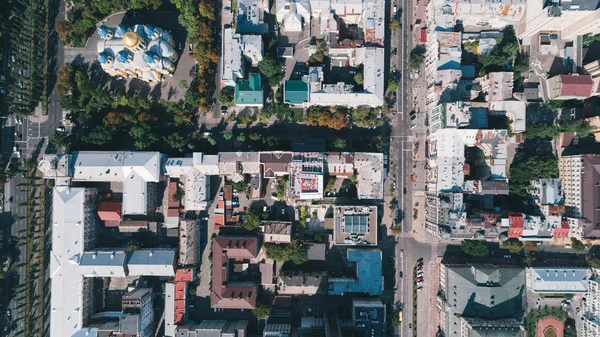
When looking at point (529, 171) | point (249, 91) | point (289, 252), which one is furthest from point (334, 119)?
point (529, 171)

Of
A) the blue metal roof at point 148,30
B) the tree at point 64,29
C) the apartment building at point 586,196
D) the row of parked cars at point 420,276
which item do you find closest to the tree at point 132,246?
the blue metal roof at point 148,30

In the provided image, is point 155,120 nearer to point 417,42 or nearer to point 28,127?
point 28,127

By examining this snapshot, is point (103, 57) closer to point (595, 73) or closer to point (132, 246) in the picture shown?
point (132, 246)

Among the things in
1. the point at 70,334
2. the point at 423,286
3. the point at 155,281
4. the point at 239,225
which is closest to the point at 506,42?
the point at 423,286

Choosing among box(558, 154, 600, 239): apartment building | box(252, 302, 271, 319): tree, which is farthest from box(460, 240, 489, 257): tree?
box(252, 302, 271, 319): tree

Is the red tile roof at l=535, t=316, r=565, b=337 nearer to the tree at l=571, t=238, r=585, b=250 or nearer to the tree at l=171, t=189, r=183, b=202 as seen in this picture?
the tree at l=571, t=238, r=585, b=250

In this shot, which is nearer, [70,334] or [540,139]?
[70,334]

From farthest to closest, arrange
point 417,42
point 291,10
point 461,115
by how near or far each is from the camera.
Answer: point 417,42 → point 291,10 → point 461,115
